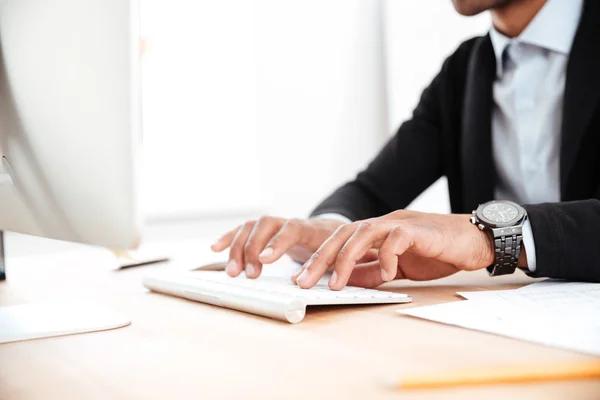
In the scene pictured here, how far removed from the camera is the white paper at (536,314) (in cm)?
61

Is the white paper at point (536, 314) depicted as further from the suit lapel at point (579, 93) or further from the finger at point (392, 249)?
the suit lapel at point (579, 93)

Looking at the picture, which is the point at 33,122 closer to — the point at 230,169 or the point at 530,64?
the point at 530,64

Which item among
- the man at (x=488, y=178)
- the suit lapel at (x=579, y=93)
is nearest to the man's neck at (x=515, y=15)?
the man at (x=488, y=178)

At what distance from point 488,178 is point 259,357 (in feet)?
3.62

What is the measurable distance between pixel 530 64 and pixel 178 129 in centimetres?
170

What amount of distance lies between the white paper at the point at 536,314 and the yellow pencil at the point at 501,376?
0.08 m

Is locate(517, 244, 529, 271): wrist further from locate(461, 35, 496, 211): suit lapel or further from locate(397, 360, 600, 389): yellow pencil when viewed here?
locate(461, 35, 496, 211): suit lapel

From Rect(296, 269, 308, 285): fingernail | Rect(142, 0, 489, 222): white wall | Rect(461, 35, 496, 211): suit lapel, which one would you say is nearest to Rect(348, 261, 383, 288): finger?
Rect(296, 269, 308, 285): fingernail

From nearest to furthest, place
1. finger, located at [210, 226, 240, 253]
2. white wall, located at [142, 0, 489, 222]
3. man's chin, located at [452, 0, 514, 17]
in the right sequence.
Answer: finger, located at [210, 226, 240, 253] → man's chin, located at [452, 0, 514, 17] → white wall, located at [142, 0, 489, 222]

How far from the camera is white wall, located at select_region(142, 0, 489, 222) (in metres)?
2.91

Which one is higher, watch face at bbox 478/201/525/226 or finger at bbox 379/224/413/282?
watch face at bbox 478/201/525/226

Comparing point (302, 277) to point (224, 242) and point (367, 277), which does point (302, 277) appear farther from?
point (224, 242)

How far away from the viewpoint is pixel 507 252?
0.92m

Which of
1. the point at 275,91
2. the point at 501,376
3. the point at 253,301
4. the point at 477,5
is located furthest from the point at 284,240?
the point at 275,91
